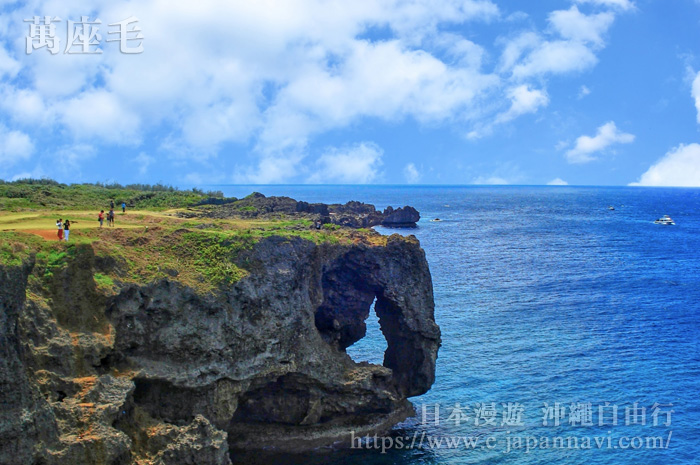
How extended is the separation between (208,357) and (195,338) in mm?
1140

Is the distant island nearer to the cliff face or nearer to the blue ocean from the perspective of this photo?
the cliff face

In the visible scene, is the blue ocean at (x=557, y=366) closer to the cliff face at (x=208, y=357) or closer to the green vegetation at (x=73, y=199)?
the cliff face at (x=208, y=357)

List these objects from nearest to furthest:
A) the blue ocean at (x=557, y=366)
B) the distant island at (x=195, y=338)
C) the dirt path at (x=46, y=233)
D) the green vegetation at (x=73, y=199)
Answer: the distant island at (x=195, y=338) → the dirt path at (x=46, y=233) → the blue ocean at (x=557, y=366) → the green vegetation at (x=73, y=199)

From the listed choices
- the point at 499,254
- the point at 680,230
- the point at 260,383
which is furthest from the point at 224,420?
the point at 680,230

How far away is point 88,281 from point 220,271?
615 centimetres

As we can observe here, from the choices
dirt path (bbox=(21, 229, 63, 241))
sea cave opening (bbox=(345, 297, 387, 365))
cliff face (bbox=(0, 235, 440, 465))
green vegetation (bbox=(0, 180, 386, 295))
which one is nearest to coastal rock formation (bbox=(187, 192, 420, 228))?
sea cave opening (bbox=(345, 297, 387, 365))

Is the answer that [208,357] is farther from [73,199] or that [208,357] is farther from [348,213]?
[348,213]

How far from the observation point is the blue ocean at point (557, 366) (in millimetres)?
36781

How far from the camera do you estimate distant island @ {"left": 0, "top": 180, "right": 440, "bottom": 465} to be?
25672 millimetres

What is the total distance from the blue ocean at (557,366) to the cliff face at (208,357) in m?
3.28

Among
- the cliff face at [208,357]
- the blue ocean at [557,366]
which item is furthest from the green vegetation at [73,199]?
the blue ocean at [557,366]

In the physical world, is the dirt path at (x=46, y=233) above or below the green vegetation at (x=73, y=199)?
below

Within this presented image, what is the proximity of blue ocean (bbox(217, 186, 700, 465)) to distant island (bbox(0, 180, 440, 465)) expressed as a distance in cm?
362

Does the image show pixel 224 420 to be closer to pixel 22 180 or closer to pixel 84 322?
pixel 84 322
